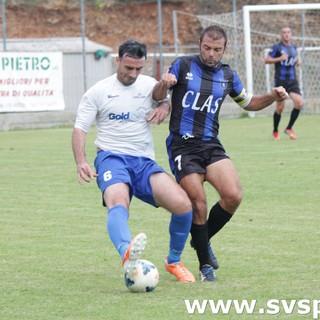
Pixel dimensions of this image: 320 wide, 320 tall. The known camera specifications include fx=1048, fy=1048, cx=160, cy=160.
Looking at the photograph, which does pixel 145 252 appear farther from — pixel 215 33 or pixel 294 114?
pixel 294 114

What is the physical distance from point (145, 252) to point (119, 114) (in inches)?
57.6

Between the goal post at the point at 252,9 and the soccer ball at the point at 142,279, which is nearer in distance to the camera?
the soccer ball at the point at 142,279

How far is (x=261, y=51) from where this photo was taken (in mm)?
32531

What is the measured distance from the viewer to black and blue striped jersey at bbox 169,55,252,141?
311 inches

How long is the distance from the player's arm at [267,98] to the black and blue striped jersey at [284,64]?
40.3 ft

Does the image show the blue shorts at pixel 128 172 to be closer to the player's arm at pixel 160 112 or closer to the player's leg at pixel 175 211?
the player's leg at pixel 175 211

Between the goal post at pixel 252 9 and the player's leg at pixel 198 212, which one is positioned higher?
the goal post at pixel 252 9

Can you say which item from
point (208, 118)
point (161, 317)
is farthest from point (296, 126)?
point (161, 317)

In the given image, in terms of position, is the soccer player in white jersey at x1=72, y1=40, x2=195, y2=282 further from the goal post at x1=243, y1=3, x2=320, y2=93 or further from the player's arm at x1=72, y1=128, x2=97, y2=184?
the goal post at x1=243, y1=3, x2=320, y2=93

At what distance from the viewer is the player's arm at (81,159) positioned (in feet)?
24.2

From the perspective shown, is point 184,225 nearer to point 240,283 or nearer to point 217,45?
point 240,283

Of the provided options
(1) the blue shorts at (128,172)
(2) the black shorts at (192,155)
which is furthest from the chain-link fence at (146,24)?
(1) the blue shorts at (128,172)

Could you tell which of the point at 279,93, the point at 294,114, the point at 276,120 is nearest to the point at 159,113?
the point at 279,93

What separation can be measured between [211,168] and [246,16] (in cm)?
2067
